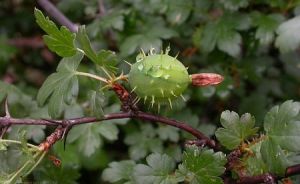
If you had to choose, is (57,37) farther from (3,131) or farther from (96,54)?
(3,131)

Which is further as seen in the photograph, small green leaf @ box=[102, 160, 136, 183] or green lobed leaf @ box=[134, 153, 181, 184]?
small green leaf @ box=[102, 160, 136, 183]

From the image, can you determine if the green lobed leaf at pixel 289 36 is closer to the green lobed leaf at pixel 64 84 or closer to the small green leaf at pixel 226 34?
the small green leaf at pixel 226 34

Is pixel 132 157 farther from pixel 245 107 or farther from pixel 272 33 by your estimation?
pixel 272 33

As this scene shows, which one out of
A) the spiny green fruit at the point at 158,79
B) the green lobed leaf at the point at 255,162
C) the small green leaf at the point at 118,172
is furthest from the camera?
the small green leaf at the point at 118,172

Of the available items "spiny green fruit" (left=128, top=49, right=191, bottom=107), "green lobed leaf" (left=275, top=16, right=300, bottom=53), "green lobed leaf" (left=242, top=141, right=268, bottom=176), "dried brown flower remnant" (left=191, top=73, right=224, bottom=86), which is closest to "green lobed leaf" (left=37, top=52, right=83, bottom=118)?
"spiny green fruit" (left=128, top=49, right=191, bottom=107)

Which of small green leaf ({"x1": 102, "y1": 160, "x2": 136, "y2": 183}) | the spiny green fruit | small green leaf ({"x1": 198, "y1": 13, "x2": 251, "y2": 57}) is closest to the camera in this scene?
the spiny green fruit

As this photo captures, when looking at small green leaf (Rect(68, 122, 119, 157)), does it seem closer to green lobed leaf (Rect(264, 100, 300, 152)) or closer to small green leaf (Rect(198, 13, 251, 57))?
small green leaf (Rect(198, 13, 251, 57))

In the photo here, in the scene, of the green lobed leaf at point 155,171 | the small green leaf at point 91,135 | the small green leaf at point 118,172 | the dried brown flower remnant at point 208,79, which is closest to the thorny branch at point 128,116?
the dried brown flower remnant at point 208,79
